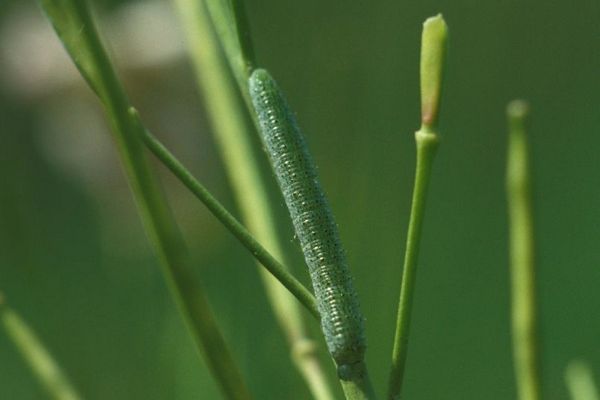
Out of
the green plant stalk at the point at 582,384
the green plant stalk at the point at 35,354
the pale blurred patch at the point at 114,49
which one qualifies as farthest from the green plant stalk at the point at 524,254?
the pale blurred patch at the point at 114,49

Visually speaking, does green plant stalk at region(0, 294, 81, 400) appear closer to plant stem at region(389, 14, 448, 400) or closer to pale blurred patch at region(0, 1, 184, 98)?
plant stem at region(389, 14, 448, 400)

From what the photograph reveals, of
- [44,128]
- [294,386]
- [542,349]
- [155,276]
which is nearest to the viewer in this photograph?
[542,349]

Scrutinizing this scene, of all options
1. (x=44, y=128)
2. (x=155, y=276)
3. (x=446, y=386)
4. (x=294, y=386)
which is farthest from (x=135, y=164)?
(x=446, y=386)

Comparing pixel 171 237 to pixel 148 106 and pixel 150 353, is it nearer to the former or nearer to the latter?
pixel 148 106

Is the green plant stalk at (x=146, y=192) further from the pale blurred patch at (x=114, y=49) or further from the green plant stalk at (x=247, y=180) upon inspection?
the pale blurred patch at (x=114, y=49)

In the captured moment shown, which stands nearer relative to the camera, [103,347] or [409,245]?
[409,245]

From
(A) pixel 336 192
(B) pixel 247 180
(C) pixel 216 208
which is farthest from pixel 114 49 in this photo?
(C) pixel 216 208
